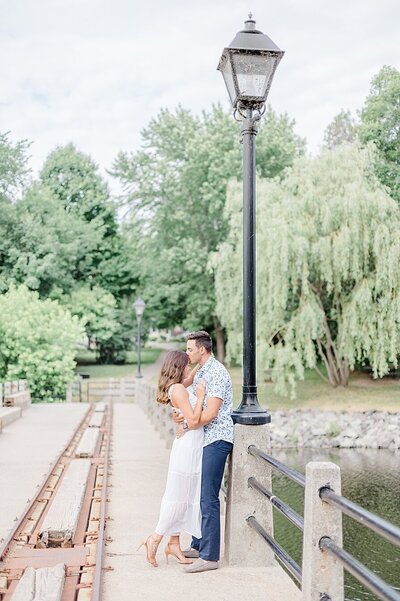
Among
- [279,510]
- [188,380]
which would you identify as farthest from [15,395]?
[279,510]

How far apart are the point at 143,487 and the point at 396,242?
55.7 feet

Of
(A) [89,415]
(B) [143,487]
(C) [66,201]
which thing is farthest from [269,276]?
(C) [66,201]

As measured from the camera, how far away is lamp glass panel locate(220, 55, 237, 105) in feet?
21.4

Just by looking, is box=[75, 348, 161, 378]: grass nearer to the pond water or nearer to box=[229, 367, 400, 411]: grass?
box=[229, 367, 400, 411]: grass

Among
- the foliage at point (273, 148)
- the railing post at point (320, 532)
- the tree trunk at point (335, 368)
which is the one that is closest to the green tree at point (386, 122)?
the foliage at point (273, 148)

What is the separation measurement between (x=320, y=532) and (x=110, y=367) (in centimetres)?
4561

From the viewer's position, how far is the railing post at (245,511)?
232 inches

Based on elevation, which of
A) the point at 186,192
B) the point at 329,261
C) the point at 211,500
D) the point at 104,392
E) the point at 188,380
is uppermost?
the point at 186,192

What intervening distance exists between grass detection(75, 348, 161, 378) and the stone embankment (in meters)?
19.6

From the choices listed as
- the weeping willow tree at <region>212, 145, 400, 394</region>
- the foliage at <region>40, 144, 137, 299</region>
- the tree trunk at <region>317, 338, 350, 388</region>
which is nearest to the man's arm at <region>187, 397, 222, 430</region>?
the weeping willow tree at <region>212, 145, 400, 394</region>

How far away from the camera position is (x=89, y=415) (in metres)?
23.8

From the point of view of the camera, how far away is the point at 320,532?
408cm

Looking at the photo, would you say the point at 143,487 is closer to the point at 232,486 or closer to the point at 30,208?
the point at 232,486

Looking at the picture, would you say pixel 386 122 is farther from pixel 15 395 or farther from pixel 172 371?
pixel 172 371
